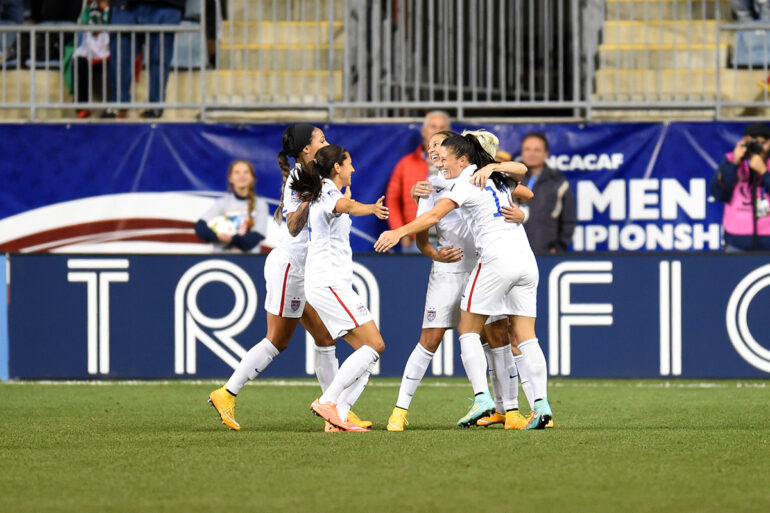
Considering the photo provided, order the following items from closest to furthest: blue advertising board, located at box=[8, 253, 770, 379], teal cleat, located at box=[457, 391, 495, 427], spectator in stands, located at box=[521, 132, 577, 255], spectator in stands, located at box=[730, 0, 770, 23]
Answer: teal cleat, located at box=[457, 391, 495, 427]
blue advertising board, located at box=[8, 253, 770, 379]
spectator in stands, located at box=[521, 132, 577, 255]
spectator in stands, located at box=[730, 0, 770, 23]

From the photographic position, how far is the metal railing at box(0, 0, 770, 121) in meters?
13.9

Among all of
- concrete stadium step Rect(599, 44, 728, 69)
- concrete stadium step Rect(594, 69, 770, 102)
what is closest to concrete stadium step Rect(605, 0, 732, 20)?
concrete stadium step Rect(599, 44, 728, 69)

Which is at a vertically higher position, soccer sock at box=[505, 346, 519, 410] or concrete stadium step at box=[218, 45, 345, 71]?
concrete stadium step at box=[218, 45, 345, 71]

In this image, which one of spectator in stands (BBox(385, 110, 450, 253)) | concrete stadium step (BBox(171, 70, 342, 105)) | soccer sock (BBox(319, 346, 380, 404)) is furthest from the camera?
concrete stadium step (BBox(171, 70, 342, 105))

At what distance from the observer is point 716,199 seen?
13.5 meters

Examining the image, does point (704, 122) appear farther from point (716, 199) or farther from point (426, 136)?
point (426, 136)

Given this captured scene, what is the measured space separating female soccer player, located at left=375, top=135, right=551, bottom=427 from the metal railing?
548cm

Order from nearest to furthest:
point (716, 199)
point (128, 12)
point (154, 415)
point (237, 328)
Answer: point (154, 415) < point (237, 328) < point (716, 199) < point (128, 12)

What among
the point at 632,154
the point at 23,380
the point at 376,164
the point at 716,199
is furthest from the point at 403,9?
the point at 23,380

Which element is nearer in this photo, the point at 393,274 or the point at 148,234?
the point at 393,274

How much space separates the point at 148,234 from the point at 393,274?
3024 millimetres

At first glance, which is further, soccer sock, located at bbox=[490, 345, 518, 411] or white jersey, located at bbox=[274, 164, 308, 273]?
soccer sock, located at bbox=[490, 345, 518, 411]

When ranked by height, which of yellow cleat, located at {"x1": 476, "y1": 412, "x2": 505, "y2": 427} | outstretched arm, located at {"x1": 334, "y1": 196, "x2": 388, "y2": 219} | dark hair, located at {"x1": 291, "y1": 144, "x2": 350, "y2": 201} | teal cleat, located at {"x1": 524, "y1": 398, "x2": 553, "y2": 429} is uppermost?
dark hair, located at {"x1": 291, "y1": 144, "x2": 350, "y2": 201}

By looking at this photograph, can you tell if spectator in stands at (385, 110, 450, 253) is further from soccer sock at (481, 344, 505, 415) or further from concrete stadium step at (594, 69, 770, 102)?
soccer sock at (481, 344, 505, 415)
